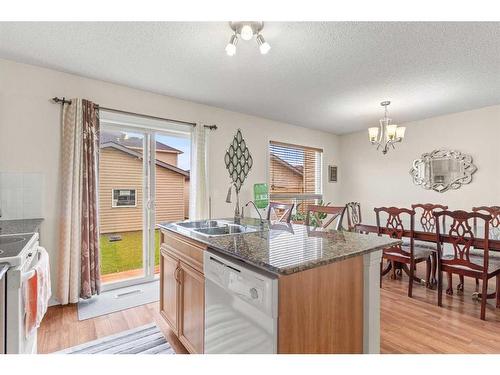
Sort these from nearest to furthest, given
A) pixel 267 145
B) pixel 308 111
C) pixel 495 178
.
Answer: pixel 495 178 < pixel 308 111 < pixel 267 145

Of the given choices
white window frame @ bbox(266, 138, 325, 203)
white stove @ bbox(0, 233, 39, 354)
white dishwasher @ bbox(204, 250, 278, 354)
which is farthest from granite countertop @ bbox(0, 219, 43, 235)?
white window frame @ bbox(266, 138, 325, 203)

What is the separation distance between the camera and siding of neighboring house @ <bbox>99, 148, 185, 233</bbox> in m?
3.05

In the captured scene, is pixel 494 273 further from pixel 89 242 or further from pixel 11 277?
pixel 89 242

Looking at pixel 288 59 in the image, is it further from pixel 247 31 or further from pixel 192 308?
pixel 192 308

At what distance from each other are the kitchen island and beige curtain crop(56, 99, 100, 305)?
1.21 m

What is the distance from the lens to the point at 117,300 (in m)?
2.73

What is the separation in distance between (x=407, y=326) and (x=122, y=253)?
122 inches

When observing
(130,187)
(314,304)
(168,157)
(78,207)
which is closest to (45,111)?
(78,207)

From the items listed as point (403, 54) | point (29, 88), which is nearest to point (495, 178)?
point (403, 54)

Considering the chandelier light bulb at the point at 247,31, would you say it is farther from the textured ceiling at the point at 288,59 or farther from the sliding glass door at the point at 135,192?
the sliding glass door at the point at 135,192

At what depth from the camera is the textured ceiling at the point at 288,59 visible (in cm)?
191

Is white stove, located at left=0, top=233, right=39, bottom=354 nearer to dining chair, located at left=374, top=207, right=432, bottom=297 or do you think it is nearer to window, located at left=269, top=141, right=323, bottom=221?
dining chair, located at left=374, top=207, right=432, bottom=297

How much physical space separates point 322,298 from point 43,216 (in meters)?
2.70

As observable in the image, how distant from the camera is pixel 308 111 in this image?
3.91 metres
